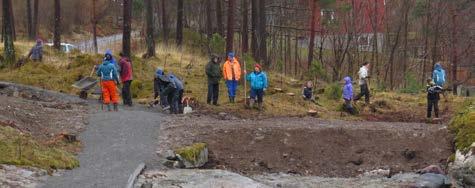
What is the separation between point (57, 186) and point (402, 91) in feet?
73.9

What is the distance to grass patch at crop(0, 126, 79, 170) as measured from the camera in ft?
40.1

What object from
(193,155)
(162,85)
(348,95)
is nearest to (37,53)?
(162,85)

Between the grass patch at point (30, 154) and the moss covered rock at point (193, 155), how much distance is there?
231cm

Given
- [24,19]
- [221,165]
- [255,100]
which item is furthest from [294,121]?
[24,19]

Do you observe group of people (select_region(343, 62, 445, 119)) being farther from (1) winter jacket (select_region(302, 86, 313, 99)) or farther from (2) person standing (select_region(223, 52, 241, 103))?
(2) person standing (select_region(223, 52, 241, 103))

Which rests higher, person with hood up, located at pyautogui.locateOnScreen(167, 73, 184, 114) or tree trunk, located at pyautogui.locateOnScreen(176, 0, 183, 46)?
tree trunk, located at pyautogui.locateOnScreen(176, 0, 183, 46)

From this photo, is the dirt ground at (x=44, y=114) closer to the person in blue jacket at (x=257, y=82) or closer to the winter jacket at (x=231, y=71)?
the winter jacket at (x=231, y=71)

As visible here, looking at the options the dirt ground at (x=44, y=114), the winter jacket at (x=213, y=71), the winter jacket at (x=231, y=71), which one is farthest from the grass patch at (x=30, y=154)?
A: the winter jacket at (x=231, y=71)

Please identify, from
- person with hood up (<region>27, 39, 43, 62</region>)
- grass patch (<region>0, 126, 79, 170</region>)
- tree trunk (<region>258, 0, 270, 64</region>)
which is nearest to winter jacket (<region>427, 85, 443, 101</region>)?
grass patch (<region>0, 126, 79, 170</region>)

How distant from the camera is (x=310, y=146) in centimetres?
1720

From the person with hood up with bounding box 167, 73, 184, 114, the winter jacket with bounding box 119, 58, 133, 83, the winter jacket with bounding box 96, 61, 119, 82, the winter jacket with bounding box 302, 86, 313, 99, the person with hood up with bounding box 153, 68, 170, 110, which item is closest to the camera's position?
the winter jacket with bounding box 96, 61, 119, 82

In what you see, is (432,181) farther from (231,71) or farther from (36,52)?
(36,52)

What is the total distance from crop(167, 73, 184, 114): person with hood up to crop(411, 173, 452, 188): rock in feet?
27.3

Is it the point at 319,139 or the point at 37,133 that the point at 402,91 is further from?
the point at 37,133
